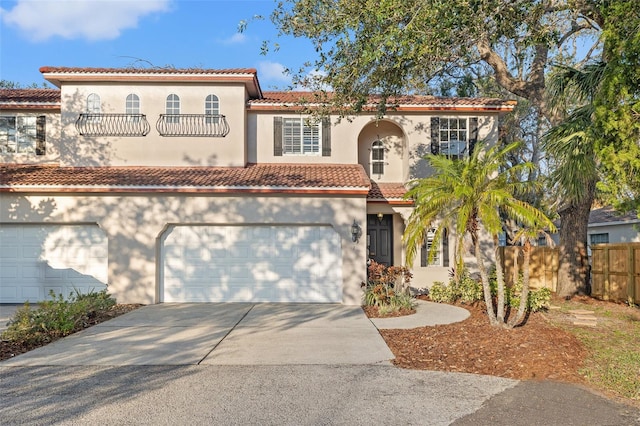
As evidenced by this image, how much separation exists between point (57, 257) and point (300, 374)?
9.96 meters

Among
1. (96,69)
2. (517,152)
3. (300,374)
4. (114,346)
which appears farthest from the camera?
(517,152)

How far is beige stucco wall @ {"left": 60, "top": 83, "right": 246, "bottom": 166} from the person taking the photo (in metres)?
15.6

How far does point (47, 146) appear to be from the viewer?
54.1 ft

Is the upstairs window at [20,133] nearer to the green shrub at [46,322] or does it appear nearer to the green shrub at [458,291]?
the green shrub at [46,322]

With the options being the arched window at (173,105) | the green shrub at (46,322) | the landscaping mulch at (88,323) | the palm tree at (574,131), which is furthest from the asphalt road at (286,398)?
the arched window at (173,105)

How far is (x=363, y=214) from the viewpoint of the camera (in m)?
13.9

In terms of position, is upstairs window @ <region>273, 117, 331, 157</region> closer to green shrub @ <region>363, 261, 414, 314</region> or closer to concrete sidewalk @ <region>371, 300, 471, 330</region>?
green shrub @ <region>363, 261, 414, 314</region>

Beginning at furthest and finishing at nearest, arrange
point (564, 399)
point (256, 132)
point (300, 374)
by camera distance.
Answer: point (256, 132) → point (300, 374) → point (564, 399)

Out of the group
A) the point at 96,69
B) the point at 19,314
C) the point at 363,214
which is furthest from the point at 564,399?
the point at 96,69

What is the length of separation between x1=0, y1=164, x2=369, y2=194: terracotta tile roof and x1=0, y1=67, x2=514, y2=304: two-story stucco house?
0.04 metres

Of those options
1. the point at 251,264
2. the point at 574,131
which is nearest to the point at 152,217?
the point at 251,264

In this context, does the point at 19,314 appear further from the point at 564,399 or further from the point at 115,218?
the point at 564,399

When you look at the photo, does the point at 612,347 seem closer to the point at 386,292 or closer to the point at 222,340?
the point at 386,292

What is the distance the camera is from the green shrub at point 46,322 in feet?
29.2
